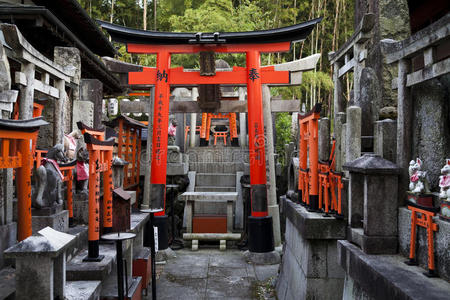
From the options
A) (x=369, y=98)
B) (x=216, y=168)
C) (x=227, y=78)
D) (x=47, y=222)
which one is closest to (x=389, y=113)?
(x=369, y=98)

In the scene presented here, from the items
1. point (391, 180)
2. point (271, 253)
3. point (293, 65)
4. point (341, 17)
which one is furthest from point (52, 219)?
point (341, 17)

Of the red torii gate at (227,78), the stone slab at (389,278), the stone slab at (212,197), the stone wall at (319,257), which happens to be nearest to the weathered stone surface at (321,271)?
the stone wall at (319,257)

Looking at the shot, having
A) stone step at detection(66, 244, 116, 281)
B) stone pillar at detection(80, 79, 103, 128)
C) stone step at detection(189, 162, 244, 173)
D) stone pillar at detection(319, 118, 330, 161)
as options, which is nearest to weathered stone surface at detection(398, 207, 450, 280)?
stone pillar at detection(319, 118, 330, 161)

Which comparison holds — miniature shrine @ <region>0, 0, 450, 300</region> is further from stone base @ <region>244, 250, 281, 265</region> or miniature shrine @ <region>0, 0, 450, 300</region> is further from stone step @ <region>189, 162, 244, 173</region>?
stone step @ <region>189, 162, 244, 173</region>

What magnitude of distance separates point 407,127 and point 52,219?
4.41 m

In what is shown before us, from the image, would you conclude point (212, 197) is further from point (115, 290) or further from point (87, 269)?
point (87, 269)

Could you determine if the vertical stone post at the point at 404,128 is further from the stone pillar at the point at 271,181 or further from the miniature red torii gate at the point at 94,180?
the stone pillar at the point at 271,181

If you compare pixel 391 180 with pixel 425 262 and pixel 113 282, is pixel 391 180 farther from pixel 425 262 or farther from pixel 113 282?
pixel 113 282

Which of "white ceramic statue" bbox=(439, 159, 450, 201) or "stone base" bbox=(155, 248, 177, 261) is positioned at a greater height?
"white ceramic statue" bbox=(439, 159, 450, 201)

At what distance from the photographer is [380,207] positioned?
3576 mm

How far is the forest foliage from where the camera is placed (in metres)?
18.7

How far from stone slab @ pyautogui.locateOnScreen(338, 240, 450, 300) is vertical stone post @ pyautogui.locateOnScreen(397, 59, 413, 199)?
728 millimetres

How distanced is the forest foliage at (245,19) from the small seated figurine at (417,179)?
13018 millimetres

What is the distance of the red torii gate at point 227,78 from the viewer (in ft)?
28.0
